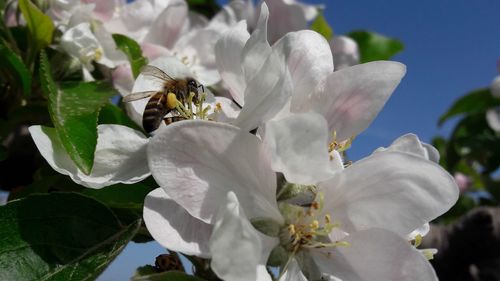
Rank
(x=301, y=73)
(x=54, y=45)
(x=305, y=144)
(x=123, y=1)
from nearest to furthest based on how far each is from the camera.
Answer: (x=305, y=144) < (x=301, y=73) < (x=54, y=45) < (x=123, y=1)

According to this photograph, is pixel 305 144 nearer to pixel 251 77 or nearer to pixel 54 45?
pixel 251 77

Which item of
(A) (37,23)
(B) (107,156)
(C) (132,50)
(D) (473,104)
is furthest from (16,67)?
(D) (473,104)

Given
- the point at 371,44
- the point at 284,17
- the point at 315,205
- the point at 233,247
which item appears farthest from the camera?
the point at 371,44

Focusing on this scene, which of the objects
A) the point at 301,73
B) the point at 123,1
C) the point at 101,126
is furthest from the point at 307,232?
the point at 123,1

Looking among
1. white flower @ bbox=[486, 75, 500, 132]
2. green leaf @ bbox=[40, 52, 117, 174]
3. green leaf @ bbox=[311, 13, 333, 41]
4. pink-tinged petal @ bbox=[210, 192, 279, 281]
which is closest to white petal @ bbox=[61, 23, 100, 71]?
green leaf @ bbox=[40, 52, 117, 174]

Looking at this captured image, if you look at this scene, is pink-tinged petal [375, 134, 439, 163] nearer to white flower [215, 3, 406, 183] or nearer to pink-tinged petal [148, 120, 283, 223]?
white flower [215, 3, 406, 183]

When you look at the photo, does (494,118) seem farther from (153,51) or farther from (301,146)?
(301,146)
